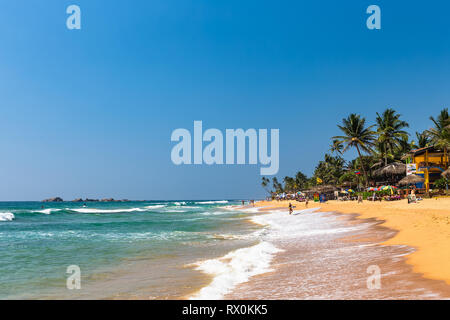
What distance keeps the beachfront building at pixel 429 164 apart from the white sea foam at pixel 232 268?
37.4m

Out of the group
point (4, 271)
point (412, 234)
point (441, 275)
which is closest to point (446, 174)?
point (412, 234)

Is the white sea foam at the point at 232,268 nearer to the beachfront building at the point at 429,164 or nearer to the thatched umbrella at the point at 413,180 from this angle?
the thatched umbrella at the point at 413,180

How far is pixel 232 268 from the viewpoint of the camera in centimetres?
1012

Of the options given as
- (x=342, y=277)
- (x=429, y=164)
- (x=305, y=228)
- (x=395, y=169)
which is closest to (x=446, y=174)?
(x=429, y=164)

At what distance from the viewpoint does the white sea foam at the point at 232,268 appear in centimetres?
754

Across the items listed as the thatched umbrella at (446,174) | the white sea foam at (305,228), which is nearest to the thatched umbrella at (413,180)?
the thatched umbrella at (446,174)

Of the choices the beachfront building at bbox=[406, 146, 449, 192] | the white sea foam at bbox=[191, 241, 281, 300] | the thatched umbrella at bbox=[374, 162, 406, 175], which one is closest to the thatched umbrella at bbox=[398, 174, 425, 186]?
the beachfront building at bbox=[406, 146, 449, 192]

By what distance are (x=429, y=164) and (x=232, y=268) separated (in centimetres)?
4635

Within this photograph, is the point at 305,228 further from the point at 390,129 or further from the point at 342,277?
the point at 390,129
